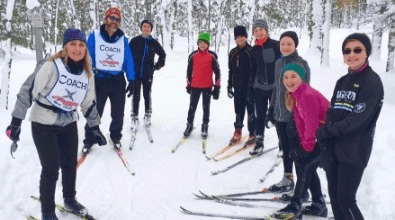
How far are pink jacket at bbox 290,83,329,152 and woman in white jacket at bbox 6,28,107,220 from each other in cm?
251

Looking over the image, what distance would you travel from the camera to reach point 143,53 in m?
7.82

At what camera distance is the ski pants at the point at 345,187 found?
3116 millimetres

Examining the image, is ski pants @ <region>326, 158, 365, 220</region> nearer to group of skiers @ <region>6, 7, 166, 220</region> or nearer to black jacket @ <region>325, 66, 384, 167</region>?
black jacket @ <region>325, 66, 384, 167</region>

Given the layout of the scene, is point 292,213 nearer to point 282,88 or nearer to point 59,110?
point 282,88

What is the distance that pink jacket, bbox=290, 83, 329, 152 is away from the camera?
12.2ft

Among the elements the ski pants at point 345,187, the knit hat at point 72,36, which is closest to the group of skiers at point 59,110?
the knit hat at point 72,36

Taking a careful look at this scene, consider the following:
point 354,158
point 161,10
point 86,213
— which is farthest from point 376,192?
point 161,10

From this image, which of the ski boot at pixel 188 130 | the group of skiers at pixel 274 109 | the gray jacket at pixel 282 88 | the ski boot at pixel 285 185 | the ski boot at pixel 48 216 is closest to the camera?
the group of skiers at pixel 274 109

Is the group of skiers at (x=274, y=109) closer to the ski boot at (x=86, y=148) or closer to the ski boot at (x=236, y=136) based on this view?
the ski boot at (x=86, y=148)

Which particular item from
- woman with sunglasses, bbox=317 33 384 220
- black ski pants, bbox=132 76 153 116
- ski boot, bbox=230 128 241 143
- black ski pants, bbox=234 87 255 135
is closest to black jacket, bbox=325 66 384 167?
woman with sunglasses, bbox=317 33 384 220

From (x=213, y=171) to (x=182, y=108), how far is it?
18.2 feet

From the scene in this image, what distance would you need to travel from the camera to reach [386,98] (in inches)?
445

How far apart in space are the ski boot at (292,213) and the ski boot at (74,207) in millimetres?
2410

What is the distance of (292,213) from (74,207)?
275 centimetres
